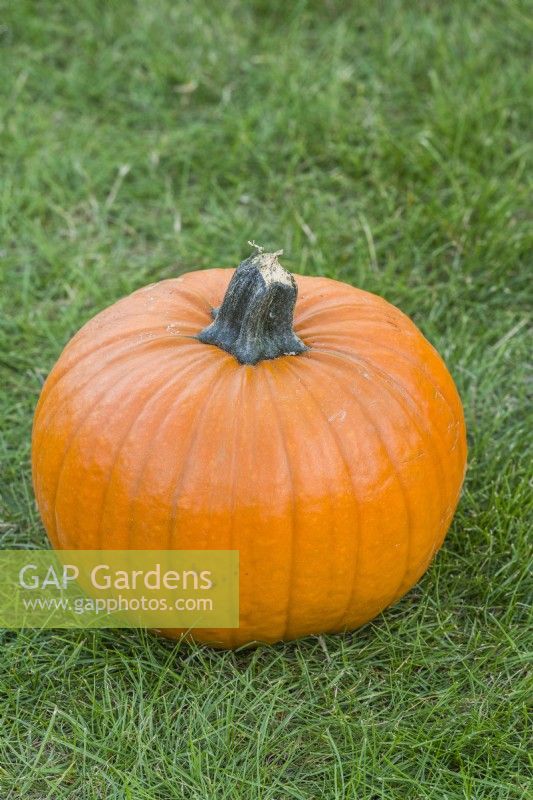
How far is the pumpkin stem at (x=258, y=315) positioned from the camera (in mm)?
2627

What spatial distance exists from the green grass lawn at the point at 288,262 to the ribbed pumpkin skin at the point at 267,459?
239 millimetres

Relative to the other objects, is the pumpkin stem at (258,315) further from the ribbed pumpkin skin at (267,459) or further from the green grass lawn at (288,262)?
the green grass lawn at (288,262)

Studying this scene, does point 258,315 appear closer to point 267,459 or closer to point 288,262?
point 267,459

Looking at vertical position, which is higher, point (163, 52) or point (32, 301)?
point (163, 52)

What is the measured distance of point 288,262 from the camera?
4.27 meters

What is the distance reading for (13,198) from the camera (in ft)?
15.1

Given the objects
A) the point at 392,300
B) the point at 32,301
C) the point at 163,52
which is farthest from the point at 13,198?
the point at 392,300

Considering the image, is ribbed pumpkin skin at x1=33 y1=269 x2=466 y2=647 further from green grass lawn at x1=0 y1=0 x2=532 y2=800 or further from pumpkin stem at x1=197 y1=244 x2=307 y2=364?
green grass lawn at x1=0 y1=0 x2=532 y2=800

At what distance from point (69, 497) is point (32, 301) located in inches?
69.0

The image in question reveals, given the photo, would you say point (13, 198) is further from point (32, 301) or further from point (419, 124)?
point (419, 124)

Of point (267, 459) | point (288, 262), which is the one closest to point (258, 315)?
point (267, 459)

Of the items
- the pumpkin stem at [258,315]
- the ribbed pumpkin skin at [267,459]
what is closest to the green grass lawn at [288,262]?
the ribbed pumpkin skin at [267,459]

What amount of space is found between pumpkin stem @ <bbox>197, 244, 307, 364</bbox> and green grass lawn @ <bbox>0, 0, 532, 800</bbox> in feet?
2.60

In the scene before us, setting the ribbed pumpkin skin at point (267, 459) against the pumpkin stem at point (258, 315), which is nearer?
the ribbed pumpkin skin at point (267, 459)
